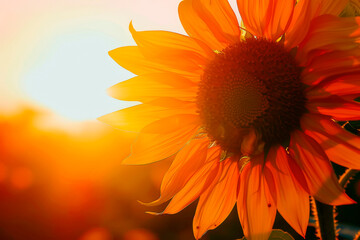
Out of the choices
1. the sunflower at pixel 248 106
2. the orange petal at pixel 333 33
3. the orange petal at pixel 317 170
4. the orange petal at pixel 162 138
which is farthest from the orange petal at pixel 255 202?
the orange petal at pixel 333 33

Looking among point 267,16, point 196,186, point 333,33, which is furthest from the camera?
point 196,186

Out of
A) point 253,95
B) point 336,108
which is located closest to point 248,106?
point 253,95

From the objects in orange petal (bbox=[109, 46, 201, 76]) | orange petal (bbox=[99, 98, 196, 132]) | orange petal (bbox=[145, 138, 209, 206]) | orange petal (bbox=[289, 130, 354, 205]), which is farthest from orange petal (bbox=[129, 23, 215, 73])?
orange petal (bbox=[289, 130, 354, 205])

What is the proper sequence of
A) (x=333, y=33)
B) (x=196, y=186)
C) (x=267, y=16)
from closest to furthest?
1. (x=333, y=33)
2. (x=267, y=16)
3. (x=196, y=186)

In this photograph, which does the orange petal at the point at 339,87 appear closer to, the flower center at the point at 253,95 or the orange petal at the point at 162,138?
the flower center at the point at 253,95

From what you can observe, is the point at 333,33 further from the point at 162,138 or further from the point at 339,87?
the point at 162,138

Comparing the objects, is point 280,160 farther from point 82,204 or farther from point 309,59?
point 82,204

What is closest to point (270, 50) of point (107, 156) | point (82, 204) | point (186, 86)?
point (186, 86)
